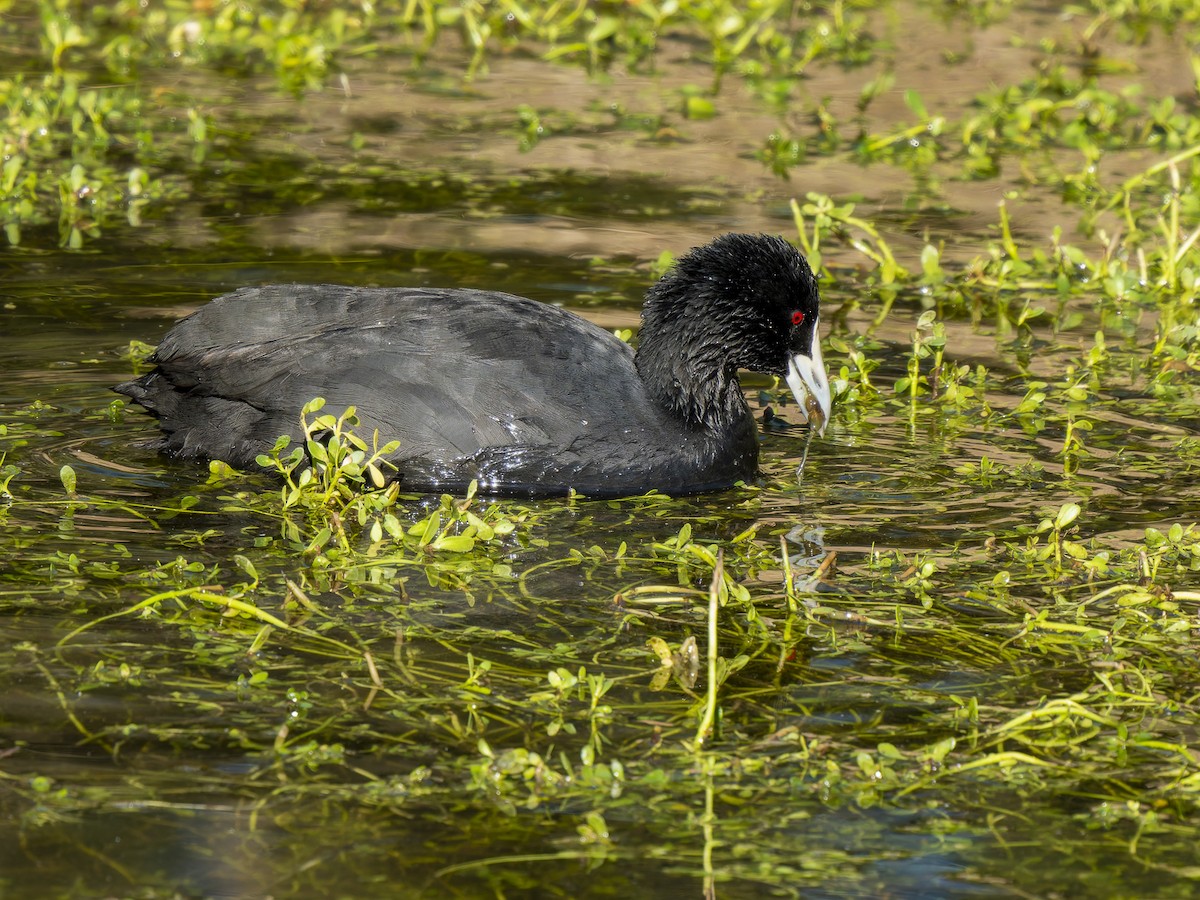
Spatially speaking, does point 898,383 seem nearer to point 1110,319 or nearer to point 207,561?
point 1110,319

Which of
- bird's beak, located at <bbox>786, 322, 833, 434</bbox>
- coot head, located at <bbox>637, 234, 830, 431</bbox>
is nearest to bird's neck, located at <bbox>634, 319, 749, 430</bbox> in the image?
coot head, located at <bbox>637, 234, 830, 431</bbox>

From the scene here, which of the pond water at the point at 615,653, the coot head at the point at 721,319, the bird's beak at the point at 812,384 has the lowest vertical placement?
the pond water at the point at 615,653

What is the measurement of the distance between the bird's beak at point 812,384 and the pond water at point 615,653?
0.14 metres

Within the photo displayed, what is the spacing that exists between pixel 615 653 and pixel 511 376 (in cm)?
155

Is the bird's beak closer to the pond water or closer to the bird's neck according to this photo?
the pond water

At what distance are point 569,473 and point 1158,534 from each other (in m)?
2.02

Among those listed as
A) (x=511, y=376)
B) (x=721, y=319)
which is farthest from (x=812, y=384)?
(x=511, y=376)

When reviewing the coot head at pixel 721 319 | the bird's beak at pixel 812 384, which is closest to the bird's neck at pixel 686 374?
the coot head at pixel 721 319

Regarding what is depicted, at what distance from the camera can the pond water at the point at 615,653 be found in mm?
3758

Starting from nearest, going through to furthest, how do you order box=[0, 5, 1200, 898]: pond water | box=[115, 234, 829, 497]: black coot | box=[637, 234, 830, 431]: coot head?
box=[0, 5, 1200, 898]: pond water → box=[115, 234, 829, 497]: black coot → box=[637, 234, 830, 431]: coot head

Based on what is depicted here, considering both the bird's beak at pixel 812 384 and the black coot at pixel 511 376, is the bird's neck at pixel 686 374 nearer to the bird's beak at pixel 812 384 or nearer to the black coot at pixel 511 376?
the black coot at pixel 511 376

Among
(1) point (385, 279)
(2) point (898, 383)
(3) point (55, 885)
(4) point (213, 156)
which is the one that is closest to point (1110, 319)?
(2) point (898, 383)

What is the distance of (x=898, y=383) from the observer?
7074mm

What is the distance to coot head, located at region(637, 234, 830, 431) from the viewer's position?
6.39 m
